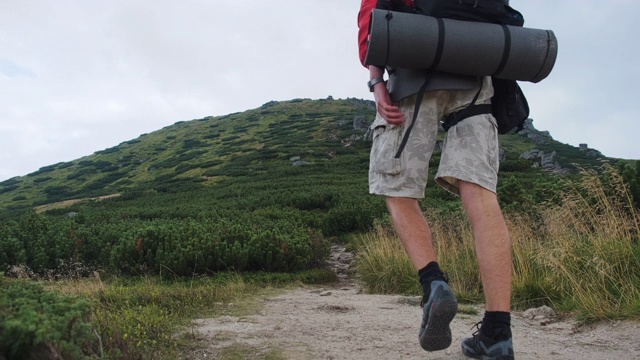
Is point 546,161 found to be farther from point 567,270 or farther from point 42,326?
point 42,326

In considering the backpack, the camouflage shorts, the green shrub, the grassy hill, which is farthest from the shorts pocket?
the grassy hill

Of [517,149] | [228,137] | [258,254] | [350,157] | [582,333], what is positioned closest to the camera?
[582,333]

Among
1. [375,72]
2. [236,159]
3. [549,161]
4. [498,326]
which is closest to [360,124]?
[236,159]

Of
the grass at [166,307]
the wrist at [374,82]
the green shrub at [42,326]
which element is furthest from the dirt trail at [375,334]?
the wrist at [374,82]

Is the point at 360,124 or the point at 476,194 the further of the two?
the point at 360,124

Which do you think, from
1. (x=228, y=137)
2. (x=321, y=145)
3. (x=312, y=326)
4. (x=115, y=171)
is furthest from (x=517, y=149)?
(x=312, y=326)

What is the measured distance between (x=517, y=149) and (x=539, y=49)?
55.2m

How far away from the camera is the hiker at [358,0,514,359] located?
2385 mm

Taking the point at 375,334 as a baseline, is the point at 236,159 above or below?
above

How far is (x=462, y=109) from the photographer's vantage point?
8.59 ft

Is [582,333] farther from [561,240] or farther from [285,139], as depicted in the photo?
[285,139]

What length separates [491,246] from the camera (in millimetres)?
2424

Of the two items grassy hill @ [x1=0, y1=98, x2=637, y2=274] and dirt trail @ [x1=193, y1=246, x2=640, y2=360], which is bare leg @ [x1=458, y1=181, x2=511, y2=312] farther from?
grassy hill @ [x1=0, y1=98, x2=637, y2=274]

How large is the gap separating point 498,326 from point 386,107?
1181mm
